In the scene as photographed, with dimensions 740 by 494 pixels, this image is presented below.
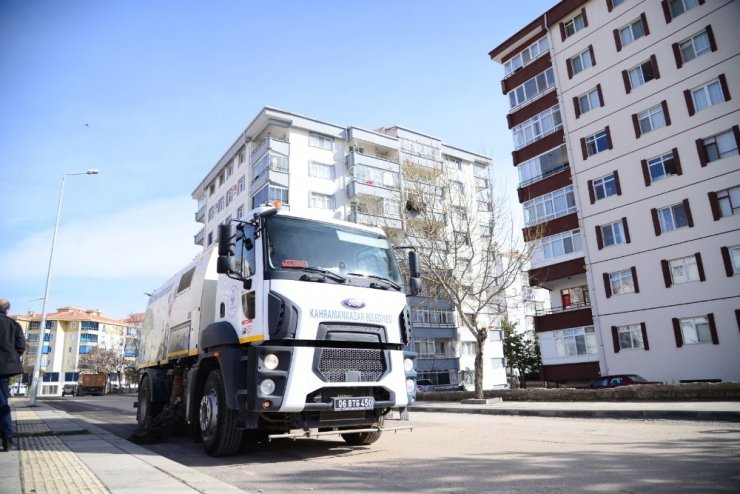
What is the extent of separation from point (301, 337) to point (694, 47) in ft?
91.5

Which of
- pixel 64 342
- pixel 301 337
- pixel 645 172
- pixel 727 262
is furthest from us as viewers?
pixel 64 342

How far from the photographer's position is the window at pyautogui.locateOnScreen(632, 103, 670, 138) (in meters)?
25.7

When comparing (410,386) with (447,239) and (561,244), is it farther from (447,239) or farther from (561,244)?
(561,244)

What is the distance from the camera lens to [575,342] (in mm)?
28672

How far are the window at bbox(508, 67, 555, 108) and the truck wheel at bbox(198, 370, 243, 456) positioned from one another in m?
31.3

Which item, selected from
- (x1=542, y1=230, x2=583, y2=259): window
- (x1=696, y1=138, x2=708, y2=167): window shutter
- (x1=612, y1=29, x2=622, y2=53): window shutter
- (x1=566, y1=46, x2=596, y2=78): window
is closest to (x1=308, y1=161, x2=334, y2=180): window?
(x1=542, y1=230, x2=583, y2=259): window

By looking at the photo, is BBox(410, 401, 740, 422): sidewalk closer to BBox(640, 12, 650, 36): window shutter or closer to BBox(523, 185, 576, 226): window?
BBox(523, 185, 576, 226): window

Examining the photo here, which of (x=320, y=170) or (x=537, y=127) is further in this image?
(x=320, y=170)

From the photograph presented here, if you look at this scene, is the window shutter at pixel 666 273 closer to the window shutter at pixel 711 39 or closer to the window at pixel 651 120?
the window at pixel 651 120

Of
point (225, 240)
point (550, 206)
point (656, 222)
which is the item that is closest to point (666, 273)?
point (656, 222)

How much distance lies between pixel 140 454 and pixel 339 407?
2.91 metres

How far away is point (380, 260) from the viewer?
7.45 metres

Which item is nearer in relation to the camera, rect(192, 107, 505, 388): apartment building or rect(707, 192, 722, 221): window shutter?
rect(707, 192, 722, 221): window shutter

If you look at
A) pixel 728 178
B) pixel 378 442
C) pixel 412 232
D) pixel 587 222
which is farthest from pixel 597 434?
pixel 587 222
